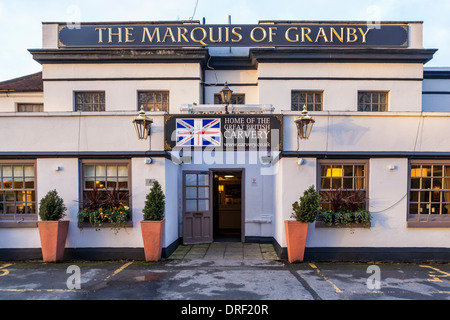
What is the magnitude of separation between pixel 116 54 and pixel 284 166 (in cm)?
759

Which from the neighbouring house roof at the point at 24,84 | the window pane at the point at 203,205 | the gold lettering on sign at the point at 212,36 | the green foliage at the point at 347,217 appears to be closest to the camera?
the green foliage at the point at 347,217

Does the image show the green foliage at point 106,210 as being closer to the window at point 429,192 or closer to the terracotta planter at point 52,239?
the terracotta planter at point 52,239

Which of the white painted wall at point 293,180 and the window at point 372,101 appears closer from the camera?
the white painted wall at point 293,180

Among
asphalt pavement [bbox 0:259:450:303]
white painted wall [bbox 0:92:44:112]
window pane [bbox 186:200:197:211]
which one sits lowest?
asphalt pavement [bbox 0:259:450:303]

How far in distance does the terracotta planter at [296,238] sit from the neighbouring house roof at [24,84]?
11.5 metres

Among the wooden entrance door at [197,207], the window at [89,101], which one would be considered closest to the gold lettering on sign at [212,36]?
the window at [89,101]

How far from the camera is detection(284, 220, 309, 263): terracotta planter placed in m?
7.11

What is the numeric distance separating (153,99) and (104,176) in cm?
399

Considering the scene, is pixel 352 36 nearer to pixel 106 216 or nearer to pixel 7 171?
pixel 106 216

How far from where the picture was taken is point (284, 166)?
7.51 metres

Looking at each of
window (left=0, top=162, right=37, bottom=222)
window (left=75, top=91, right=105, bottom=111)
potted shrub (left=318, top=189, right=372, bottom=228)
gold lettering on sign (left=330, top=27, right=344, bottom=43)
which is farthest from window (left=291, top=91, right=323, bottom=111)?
window (left=0, top=162, right=37, bottom=222)

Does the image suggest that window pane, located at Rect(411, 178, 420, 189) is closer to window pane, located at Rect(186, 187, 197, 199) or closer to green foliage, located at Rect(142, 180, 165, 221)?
window pane, located at Rect(186, 187, 197, 199)

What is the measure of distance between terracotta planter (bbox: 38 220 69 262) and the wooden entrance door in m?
3.58

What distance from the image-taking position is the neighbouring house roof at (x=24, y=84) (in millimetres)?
11750
